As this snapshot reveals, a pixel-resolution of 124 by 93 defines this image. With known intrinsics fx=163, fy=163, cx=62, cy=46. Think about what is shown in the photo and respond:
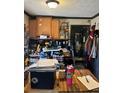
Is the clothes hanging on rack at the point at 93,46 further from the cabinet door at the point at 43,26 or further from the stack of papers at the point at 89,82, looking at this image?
the stack of papers at the point at 89,82

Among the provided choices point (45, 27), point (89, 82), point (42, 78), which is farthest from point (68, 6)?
point (42, 78)

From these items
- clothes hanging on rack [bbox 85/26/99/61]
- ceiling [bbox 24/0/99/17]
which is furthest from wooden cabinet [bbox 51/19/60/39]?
clothes hanging on rack [bbox 85/26/99/61]

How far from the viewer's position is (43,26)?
557 centimetres

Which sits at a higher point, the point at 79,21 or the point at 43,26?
the point at 79,21

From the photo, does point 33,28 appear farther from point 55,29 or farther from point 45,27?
point 55,29

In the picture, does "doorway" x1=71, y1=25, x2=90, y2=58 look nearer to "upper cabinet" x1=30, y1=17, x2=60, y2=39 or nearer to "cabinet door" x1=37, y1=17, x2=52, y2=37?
"upper cabinet" x1=30, y1=17, x2=60, y2=39

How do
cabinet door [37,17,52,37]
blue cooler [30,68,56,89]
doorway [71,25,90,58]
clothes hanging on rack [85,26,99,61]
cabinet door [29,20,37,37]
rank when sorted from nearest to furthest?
blue cooler [30,68,56,89] → clothes hanging on rack [85,26,99,61] → cabinet door [37,17,52,37] → cabinet door [29,20,37,37] → doorway [71,25,90,58]

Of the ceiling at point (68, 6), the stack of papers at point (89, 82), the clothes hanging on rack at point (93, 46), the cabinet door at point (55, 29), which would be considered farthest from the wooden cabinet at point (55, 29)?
the stack of papers at point (89, 82)

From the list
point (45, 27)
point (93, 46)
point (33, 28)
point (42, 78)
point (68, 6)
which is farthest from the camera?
point (33, 28)

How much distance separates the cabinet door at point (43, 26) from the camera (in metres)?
5.56

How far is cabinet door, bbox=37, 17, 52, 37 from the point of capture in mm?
5559

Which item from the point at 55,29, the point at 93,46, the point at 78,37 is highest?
the point at 55,29
